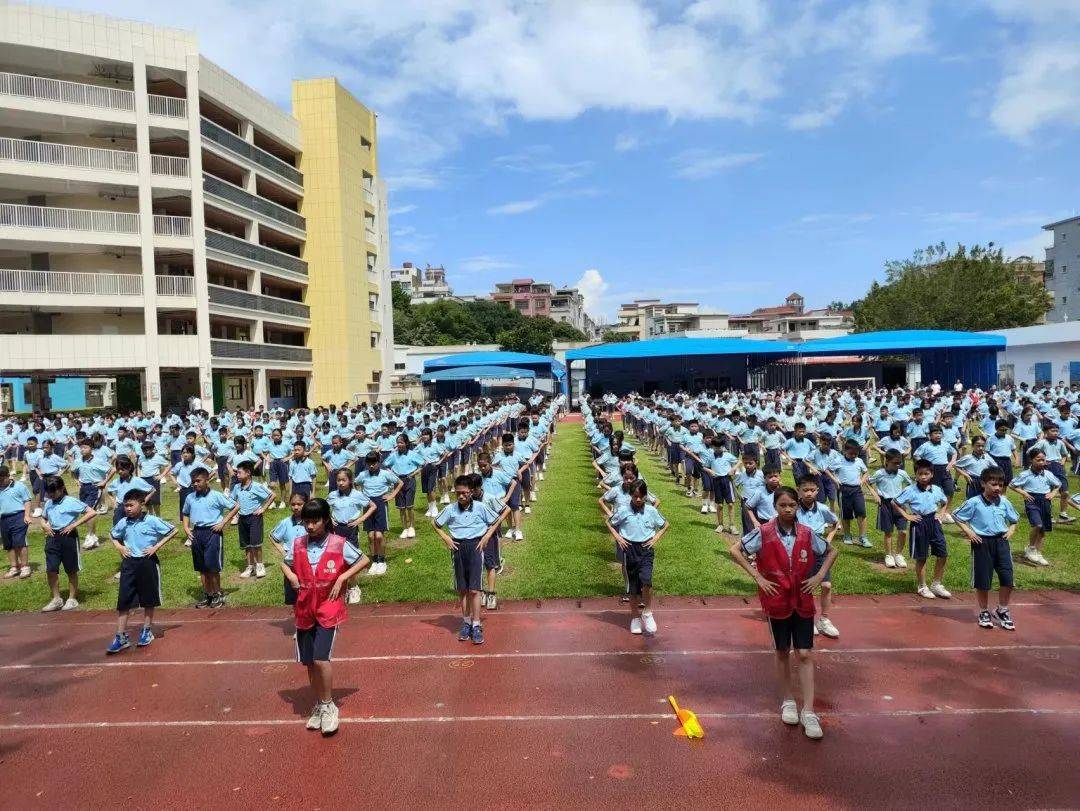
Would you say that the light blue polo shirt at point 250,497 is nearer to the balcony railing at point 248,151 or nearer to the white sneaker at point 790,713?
the white sneaker at point 790,713

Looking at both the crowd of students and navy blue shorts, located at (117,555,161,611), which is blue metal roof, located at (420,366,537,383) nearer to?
the crowd of students

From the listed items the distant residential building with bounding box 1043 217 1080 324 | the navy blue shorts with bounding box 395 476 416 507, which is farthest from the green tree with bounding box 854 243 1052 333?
the navy blue shorts with bounding box 395 476 416 507

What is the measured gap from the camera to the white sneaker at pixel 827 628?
688 cm

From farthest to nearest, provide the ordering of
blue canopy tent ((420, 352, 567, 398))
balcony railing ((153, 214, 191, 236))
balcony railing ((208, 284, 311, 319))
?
blue canopy tent ((420, 352, 567, 398)), balcony railing ((208, 284, 311, 319)), balcony railing ((153, 214, 191, 236))

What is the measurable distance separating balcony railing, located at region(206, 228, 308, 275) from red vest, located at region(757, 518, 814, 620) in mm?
30178

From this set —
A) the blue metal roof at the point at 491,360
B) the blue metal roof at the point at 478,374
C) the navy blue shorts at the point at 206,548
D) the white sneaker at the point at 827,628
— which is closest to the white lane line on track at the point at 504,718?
the white sneaker at the point at 827,628

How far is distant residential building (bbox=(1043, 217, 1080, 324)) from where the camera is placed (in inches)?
2137

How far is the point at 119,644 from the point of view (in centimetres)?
700

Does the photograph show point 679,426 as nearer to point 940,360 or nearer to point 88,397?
point 940,360

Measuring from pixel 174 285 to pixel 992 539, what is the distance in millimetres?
29774

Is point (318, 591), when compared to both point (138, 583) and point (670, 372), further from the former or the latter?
point (670, 372)

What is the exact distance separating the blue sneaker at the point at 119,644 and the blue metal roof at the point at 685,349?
1356 inches

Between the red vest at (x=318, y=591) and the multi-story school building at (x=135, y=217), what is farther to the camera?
the multi-story school building at (x=135, y=217)

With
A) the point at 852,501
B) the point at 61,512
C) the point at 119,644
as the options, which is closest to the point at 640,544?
the point at 852,501
